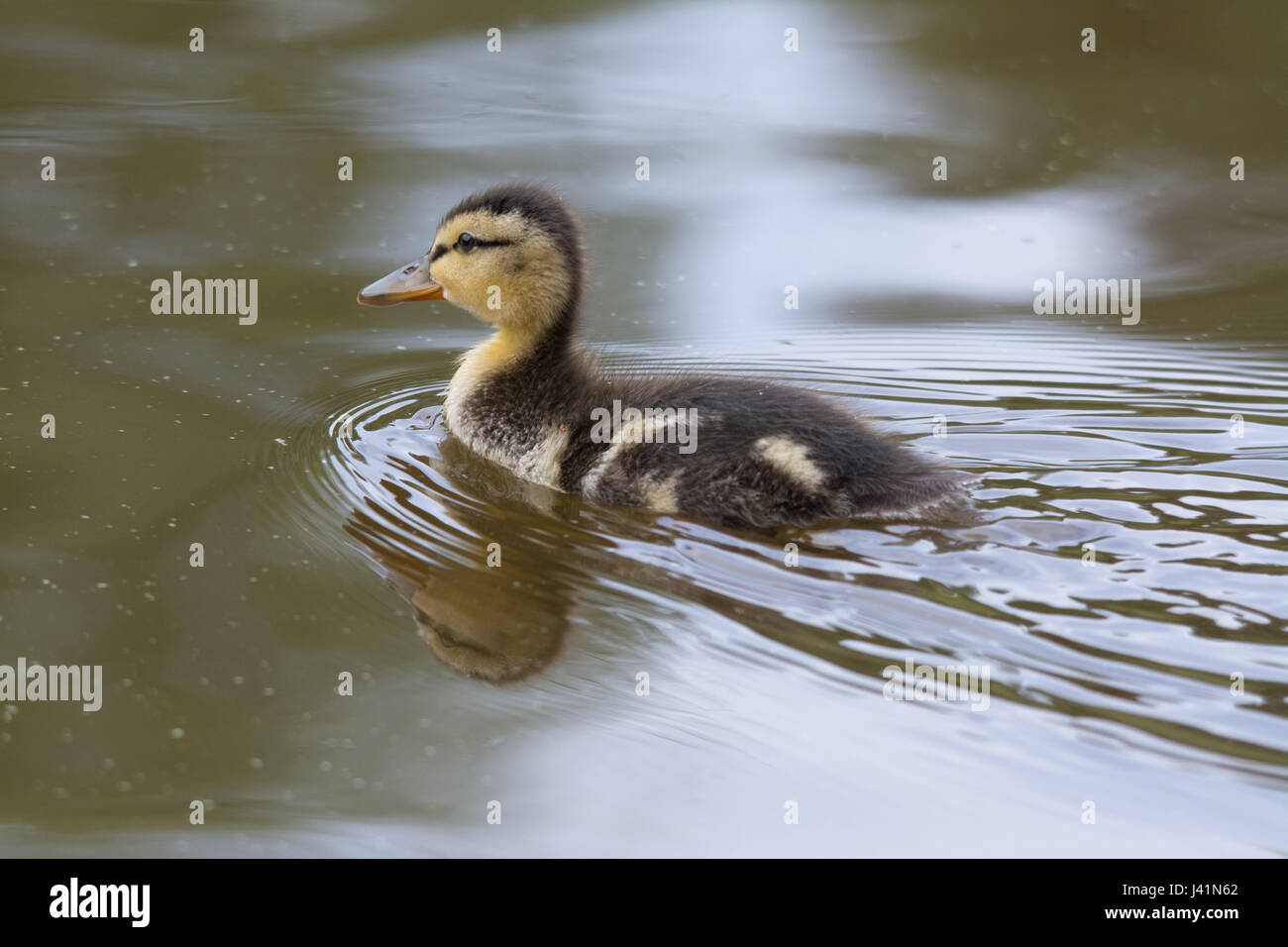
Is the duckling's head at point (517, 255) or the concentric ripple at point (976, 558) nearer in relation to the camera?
the concentric ripple at point (976, 558)

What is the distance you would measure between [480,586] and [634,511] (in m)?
0.49

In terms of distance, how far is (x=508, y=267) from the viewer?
4.12 meters

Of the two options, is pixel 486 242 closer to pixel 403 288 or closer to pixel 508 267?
pixel 508 267

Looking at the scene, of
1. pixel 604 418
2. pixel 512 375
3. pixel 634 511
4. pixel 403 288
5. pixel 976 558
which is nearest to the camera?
pixel 976 558

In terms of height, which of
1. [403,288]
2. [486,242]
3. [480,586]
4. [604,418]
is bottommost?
[480,586]

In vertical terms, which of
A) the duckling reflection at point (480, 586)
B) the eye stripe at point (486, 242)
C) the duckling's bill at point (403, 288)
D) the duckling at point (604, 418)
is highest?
the eye stripe at point (486, 242)

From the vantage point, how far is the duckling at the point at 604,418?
348 centimetres

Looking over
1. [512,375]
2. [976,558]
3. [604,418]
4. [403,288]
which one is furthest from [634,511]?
[403,288]

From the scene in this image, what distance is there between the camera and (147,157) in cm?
544

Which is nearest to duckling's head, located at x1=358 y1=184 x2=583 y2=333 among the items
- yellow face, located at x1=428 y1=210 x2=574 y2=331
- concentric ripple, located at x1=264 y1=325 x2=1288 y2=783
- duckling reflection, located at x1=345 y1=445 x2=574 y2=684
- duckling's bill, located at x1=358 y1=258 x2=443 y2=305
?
yellow face, located at x1=428 y1=210 x2=574 y2=331

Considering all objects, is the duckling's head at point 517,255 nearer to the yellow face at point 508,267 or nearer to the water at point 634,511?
the yellow face at point 508,267

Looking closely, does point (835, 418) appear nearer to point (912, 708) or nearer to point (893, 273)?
point (912, 708)

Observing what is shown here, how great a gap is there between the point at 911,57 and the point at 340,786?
4640 mm

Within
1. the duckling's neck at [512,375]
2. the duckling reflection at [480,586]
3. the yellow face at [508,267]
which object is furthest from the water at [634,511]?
the yellow face at [508,267]
